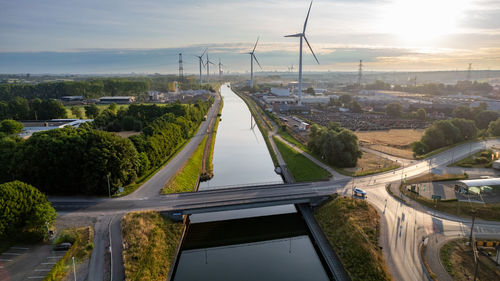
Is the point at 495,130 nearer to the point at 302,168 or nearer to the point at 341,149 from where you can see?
the point at 341,149

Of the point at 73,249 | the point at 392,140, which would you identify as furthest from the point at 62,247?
the point at 392,140

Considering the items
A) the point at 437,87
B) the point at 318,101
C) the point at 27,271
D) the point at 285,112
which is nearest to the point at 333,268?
the point at 27,271

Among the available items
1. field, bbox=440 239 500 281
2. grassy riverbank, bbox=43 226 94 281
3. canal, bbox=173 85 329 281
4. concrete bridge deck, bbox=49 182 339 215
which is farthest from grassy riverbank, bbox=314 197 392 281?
grassy riverbank, bbox=43 226 94 281

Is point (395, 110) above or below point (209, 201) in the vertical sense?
above

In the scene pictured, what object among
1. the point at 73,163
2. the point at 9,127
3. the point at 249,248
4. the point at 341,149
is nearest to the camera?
the point at 249,248

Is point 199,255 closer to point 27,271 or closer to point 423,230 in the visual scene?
point 27,271

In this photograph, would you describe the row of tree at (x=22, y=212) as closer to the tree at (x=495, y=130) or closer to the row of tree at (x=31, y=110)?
the row of tree at (x=31, y=110)

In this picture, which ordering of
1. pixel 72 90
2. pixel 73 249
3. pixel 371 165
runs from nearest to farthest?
pixel 73 249, pixel 371 165, pixel 72 90
